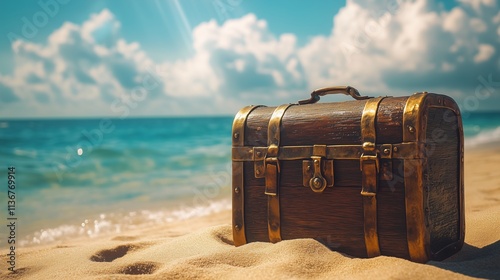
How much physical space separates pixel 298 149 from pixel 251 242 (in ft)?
2.43

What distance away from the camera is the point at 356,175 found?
2709 mm

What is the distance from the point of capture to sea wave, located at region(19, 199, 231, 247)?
5270mm

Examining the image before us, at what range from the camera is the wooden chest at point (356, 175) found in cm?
252

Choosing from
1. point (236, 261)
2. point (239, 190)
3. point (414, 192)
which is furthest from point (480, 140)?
point (236, 261)

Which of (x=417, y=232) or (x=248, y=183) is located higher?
(x=248, y=183)

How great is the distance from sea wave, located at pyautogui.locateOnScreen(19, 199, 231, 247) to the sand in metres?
1.60

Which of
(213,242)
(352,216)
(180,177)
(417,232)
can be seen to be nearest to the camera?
(417,232)

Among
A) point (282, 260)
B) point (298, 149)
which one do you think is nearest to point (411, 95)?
point (298, 149)

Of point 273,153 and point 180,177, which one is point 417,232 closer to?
point 273,153

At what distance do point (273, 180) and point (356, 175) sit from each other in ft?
1.82

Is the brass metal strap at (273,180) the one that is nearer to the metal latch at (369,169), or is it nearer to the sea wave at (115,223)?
the metal latch at (369,169)

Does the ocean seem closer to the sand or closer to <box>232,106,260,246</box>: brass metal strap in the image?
the sand

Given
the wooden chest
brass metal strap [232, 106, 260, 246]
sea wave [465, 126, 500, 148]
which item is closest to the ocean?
the wooden chest

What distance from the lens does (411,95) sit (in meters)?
2.63
